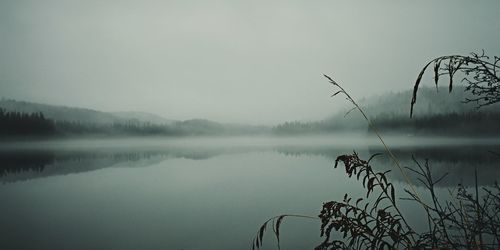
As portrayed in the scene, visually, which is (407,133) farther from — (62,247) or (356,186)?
(62,247)

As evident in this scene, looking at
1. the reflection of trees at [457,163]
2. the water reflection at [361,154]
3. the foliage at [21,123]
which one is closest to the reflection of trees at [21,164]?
the water reflection at [361,154]

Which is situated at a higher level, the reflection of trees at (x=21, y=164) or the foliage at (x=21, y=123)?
the foliage at (x=21, y=123)

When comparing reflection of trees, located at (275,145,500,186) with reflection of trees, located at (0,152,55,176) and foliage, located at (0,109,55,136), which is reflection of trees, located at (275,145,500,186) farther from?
foliage, located at (0,109,55,136)

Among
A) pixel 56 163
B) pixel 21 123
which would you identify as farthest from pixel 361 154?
pixel 21 123

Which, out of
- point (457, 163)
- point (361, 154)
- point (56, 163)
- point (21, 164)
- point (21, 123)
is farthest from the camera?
point (21, 123)

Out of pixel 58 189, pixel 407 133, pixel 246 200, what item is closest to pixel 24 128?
pixel 58 189

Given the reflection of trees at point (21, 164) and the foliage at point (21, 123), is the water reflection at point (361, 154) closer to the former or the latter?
the reflection of trees at point (21, 164)

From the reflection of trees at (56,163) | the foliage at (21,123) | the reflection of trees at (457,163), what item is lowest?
the reflection of trees at (56,163)

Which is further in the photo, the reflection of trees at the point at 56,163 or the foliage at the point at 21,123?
the foliage at the point at 21,123

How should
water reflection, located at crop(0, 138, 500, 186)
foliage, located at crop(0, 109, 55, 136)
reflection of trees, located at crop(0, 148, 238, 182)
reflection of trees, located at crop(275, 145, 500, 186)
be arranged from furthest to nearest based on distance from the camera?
foliage, located at crop(0, 109, 55, 136)
reflection of trees, located at crop(0, 148, 238, 182)
water reflection, located at crop(0, 138, 500, 186)
reflection of trees, located at crop(275, 145, 500, 186)

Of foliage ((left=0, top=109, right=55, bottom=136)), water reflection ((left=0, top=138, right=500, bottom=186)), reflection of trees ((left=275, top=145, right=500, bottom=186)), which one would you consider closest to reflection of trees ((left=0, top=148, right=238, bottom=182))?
water reflection ((left=0, top=138, right=500, bottom=186))

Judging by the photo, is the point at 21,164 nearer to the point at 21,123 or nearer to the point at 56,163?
the point at 56,163

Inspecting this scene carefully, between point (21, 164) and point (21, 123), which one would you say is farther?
point (21, 123)

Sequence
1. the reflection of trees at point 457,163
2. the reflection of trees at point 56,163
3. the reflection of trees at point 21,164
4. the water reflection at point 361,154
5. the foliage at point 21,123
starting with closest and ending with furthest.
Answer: the reflection of trees at point 457,163 → the water reflection at point 361,154 → the reflection of trees at point 56,163 → the reflection of trees at point 21,164 → the foliage at point 21,123
